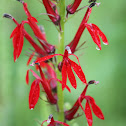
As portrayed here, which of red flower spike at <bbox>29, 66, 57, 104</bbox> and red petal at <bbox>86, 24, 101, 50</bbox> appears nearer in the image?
red petal at <bbox>86, 24, 101, 50</bbox>

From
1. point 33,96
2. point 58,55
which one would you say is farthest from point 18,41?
point 33,96

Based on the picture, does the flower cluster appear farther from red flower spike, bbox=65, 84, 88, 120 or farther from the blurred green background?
the blurred green background

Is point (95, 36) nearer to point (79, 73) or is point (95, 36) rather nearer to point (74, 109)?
point (79, 73)

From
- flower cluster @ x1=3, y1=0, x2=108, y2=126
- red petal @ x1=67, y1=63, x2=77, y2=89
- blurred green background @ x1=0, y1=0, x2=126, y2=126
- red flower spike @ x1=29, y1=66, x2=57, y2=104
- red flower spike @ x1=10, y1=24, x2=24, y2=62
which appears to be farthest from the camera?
blurred green background @ x1=0, y1=0, x2=126, y2=126

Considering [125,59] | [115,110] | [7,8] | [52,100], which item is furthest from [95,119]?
[7,8]

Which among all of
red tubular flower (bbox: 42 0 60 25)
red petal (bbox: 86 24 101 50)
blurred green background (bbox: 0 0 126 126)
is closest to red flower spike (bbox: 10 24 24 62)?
red tubular flower (bbox: 42 0 60 25)

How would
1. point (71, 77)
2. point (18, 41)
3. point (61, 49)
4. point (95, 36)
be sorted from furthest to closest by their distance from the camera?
point (61, 49) < point (18, 41) < point (95, 36) < point (71, 77)

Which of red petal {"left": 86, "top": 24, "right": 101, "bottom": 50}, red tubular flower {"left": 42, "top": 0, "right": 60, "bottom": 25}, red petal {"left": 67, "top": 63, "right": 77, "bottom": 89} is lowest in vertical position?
red petal {"left": 67, "top": 63, "right": 77, "bottom": 89}

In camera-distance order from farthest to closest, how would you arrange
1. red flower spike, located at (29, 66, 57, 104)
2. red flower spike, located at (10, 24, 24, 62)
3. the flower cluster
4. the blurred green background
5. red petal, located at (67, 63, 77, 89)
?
1. the blurred green background
2. red flower spike, located at (29, 66, 57, 104)
3. red flower spike, located at (10, 24, 24, 62)
4. the flower cluster
5. red petal, located at (67, 63, 77, 89)

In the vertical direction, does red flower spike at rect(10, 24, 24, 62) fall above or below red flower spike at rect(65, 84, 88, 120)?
above
